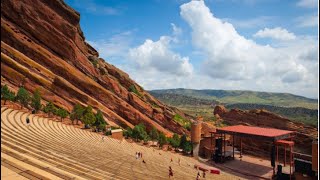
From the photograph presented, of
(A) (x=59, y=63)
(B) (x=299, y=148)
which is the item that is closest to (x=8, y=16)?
(A) (x=59, y=63)

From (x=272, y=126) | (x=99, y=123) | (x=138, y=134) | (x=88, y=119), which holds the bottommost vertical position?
(x=138, y=134)

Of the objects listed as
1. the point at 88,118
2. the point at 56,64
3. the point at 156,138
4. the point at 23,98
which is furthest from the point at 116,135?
the point at 56,64

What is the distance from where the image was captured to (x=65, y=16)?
230 ft

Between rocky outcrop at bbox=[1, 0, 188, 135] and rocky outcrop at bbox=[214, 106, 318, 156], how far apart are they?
23090mm

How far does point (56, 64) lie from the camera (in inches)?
2456

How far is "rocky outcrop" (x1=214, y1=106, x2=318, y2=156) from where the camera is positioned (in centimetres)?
6838

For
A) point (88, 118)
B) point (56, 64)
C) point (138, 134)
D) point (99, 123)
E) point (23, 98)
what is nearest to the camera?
point (23, 98)

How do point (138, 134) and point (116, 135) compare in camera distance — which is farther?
point (138, 134)

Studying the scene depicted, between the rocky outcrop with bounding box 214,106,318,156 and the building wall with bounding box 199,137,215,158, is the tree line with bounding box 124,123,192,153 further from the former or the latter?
the rocky outcrop with bounding box 214,106,318,156

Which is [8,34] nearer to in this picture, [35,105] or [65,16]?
[65,16]

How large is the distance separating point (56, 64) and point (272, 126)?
62.7 m

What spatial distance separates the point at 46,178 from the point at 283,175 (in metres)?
43.8

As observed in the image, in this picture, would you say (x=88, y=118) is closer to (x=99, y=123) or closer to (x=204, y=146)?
(x=99, y=123)

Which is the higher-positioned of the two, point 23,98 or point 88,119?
point 23,98
